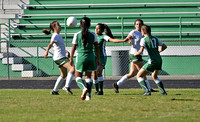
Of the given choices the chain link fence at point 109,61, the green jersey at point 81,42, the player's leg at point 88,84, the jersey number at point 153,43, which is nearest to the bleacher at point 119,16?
the chain link fence at point 109,61

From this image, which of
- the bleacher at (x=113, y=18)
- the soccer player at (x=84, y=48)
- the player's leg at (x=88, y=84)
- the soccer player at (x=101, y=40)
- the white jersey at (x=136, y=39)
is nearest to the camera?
the soccer player at (x=84, y=48)

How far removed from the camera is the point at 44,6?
25.8m

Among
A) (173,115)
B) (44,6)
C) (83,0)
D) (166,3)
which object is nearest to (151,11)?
(166,3)

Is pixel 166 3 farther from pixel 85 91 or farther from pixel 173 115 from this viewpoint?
pixel 173 115

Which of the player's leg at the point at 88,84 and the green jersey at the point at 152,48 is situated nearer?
the player's leg at the point at 88,84

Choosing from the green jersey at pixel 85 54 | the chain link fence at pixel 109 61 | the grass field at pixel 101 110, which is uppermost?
the green jersey at pixel 85 54

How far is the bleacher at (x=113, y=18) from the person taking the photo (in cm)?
2383

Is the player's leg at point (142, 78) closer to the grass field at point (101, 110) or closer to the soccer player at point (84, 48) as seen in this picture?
the grass field at point (101, 110)

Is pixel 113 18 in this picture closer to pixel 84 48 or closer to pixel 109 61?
pixel 109 61

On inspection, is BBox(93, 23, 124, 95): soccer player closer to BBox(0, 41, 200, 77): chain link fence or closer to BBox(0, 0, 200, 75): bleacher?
BBox(0, 41, 200, 77): chain link fence

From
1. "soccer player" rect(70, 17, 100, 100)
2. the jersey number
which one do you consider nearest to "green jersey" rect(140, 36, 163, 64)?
the jersey number

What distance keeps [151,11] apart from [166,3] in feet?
2.76

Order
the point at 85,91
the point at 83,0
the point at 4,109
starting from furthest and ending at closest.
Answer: the point at 83,0, the point at 85,91, the point at 4,109

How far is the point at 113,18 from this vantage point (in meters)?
24.8
